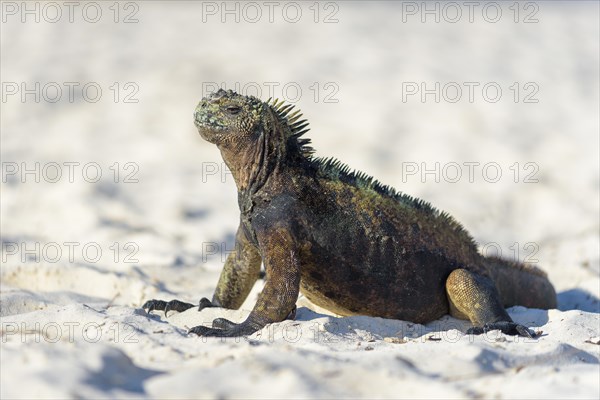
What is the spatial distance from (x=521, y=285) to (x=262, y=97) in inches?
245

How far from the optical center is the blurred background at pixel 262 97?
25.0 ft

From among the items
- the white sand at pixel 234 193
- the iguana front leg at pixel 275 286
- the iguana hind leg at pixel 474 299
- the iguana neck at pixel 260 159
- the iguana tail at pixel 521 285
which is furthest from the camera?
the iguana tail at pixel 521 285

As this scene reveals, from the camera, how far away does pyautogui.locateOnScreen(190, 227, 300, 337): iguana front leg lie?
14.2 feet

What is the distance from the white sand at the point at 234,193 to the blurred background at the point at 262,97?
Answer: 35 millimetres

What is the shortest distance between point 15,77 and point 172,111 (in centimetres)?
245

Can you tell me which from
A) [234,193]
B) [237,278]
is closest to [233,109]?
[237,278]

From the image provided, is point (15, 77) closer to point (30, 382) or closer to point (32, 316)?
point (32, 316)

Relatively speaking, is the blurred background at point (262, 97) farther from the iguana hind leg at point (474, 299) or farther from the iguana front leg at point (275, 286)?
the iguana front leg at point (275, 286)

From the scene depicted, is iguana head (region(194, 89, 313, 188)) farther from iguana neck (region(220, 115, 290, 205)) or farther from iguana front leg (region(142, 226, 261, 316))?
iguana front leg (region(142, 226, 261, 316))

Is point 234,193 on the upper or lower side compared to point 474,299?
upper

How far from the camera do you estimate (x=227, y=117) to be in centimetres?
458

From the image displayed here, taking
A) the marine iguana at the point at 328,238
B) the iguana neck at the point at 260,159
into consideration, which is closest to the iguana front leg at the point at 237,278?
the marine iguana at the point at 328,238

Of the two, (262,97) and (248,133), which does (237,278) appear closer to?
(248,133)

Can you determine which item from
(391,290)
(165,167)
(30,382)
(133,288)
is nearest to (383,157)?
(165,167)
